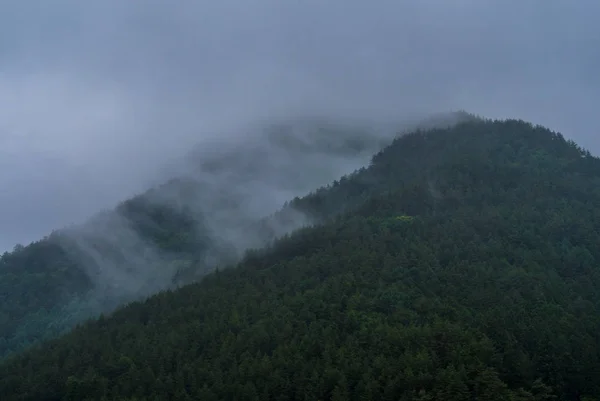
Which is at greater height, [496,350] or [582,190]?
[582,190]

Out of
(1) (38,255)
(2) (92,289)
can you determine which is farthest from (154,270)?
(1) (38,255)

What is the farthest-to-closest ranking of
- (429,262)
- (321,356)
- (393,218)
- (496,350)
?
1. (393,218)
2. (429,262)
3. (321,356)
4. (496,350)

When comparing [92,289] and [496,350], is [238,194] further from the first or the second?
[496,350]

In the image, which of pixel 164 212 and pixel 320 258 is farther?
pixel 164 212

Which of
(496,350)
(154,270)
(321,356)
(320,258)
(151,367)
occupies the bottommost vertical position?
(496,350)

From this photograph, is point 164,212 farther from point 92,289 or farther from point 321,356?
point 321,356

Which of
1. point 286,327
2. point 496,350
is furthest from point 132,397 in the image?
point 496,350

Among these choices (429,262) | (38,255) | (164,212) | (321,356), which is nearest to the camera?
(321,356)
